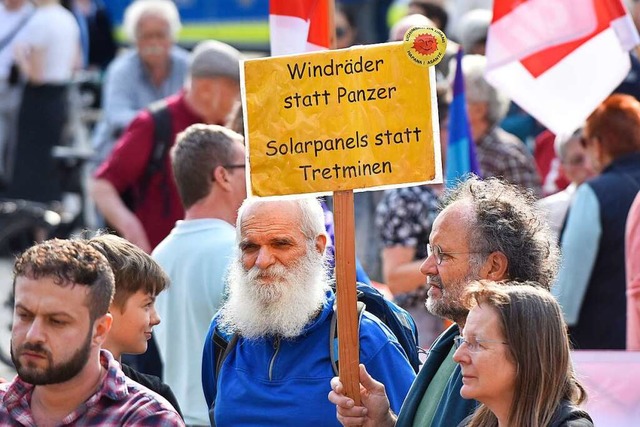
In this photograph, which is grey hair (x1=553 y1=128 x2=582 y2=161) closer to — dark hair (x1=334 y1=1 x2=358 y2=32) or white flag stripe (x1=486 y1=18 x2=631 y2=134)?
white flag stripe (x1=486 y1=18 x2=631 y2=134)

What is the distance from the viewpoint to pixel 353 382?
14.6 feet

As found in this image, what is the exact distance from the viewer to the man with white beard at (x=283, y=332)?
4.78m

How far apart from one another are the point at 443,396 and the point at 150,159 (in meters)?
3.70

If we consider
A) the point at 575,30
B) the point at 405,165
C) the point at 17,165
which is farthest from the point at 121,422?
the point at 17,165

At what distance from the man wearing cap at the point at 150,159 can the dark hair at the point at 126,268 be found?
291cm

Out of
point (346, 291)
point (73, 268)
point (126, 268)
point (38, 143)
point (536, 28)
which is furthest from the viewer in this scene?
point (38, 143)

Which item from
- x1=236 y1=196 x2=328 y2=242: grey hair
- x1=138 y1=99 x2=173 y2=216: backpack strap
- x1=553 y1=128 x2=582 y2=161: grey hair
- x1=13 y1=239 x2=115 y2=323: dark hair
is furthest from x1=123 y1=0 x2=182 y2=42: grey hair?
x1=13 y1=239 x2=115 y2=323: dark hair

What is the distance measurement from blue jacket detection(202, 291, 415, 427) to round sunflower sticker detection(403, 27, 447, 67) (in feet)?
3.00

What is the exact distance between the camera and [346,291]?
4492 mm

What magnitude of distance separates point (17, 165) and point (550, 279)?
26.8ft

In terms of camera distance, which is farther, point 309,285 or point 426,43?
point 309,285

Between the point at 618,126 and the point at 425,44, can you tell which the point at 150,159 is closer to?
the point at 618,126

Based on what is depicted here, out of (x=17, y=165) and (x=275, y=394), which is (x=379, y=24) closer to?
(x=17, y=165)

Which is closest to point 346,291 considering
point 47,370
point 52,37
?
point 47,370
